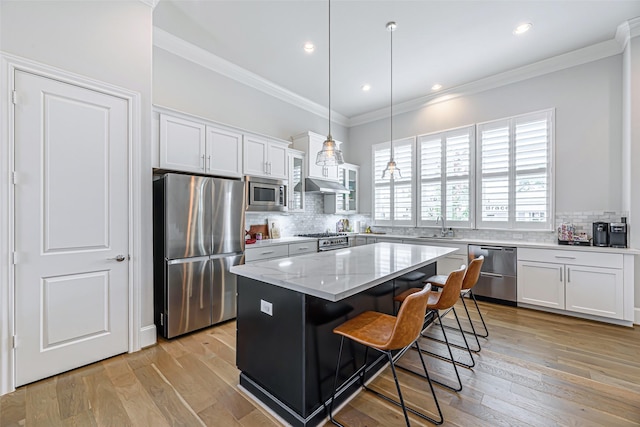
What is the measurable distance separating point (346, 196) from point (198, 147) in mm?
3171

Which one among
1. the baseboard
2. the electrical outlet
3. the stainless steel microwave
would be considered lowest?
the baseboard

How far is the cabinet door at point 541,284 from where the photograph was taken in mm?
3518

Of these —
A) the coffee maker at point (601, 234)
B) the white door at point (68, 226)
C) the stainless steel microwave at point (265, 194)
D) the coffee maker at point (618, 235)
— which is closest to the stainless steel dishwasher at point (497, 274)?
the coffee maker at point (601, 234)

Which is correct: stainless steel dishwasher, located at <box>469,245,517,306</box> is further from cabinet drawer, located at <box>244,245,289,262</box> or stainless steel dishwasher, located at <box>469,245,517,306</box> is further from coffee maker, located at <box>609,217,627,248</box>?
cabinet drawer, located at <box>244,245,289,262</box>

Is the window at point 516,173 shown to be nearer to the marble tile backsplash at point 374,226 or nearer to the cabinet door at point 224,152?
the marble tile backsplash at point 374,226

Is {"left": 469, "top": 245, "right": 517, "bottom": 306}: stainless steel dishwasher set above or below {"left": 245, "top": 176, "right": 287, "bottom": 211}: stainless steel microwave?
below

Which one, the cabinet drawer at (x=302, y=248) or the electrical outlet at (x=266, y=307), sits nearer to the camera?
the electrical outlet at (x=266, y=307)

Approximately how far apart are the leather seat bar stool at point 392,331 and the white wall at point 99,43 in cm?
211

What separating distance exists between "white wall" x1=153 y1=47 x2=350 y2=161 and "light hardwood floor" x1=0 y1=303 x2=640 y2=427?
288 cm

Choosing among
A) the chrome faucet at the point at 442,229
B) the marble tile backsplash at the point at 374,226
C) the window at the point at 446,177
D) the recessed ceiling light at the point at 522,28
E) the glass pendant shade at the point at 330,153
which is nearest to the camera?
the glass pendant shade at the point at 330,153

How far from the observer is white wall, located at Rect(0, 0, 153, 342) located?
209cm

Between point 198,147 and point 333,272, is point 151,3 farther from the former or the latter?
point 333,272

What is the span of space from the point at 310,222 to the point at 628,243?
4.33 meters

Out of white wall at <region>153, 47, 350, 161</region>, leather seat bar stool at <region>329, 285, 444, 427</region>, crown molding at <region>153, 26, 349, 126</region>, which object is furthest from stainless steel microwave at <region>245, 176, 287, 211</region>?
A: leather seat bar stool at <region>329, 285, 444, 427</region>
